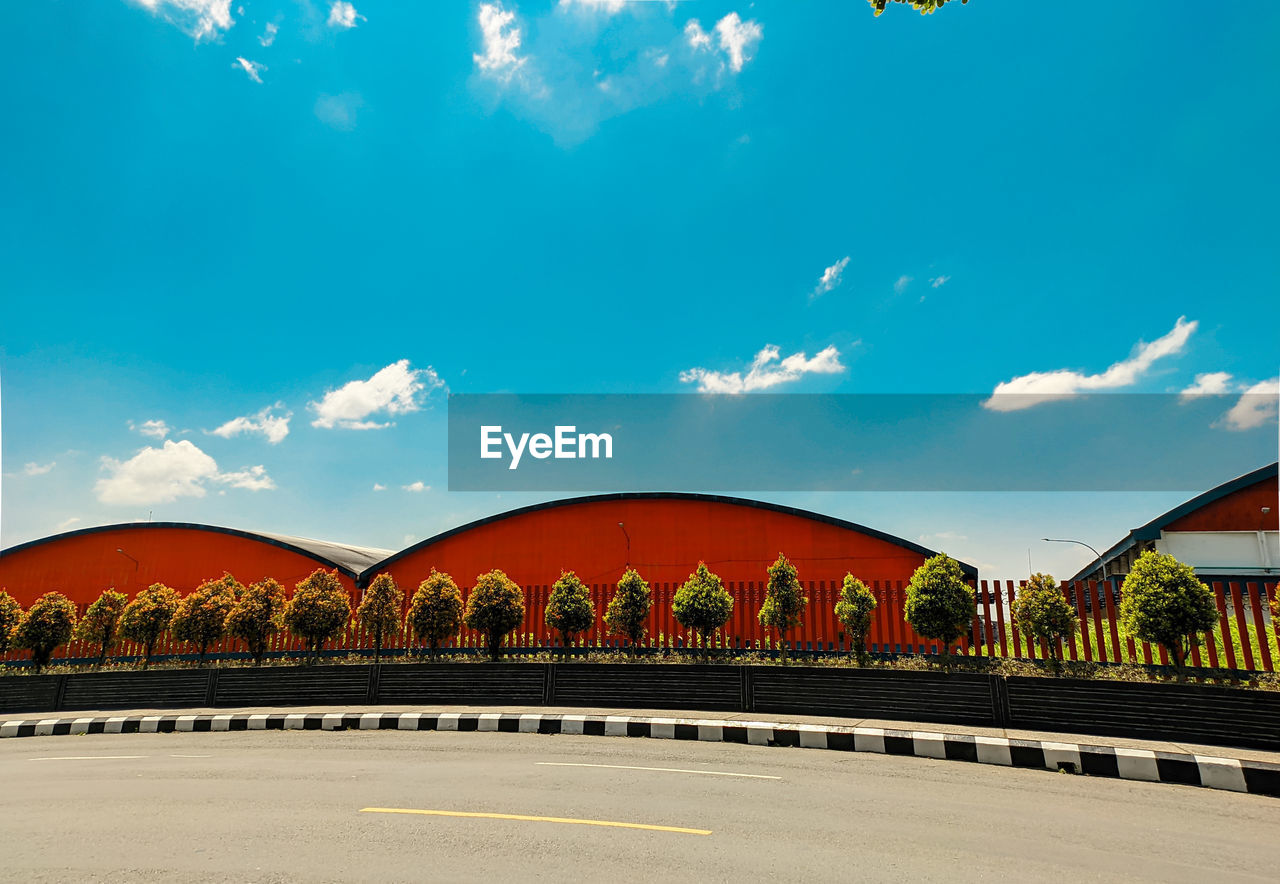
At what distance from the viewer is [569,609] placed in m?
17.0

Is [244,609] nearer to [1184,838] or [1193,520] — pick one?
[1184,838]

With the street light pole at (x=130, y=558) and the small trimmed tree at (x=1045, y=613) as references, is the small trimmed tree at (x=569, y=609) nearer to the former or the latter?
the small trimmed tree at (x=1045, y=613)

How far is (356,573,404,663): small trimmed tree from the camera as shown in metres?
19.5

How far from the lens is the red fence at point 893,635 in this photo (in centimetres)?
1182

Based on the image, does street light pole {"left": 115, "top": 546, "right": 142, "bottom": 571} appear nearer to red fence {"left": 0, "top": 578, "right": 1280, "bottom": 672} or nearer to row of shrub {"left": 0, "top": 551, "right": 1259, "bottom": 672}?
red fence {"left": 0, "top": 578, "right": 1280, "bottom": 672}

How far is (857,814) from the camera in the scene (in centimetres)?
678

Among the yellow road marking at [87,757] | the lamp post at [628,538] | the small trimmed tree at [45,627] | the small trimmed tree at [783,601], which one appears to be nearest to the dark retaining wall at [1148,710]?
the small trimmed tree at [783,601]

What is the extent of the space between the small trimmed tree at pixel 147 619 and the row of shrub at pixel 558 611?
3cm

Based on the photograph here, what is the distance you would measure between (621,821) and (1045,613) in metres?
9.57

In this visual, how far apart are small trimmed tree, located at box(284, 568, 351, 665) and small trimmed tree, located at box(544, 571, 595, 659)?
6062 millimetres

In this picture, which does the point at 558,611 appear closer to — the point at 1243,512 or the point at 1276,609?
the point at 1276,609

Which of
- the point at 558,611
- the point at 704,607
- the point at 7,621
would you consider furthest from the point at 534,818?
the point at 7,621

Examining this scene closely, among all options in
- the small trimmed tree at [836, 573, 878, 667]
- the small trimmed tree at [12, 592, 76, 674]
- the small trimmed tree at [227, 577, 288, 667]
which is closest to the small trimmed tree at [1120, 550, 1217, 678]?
the small trimmed tree at [836, 573, 878, 667]

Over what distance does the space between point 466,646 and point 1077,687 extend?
51.8 ft
